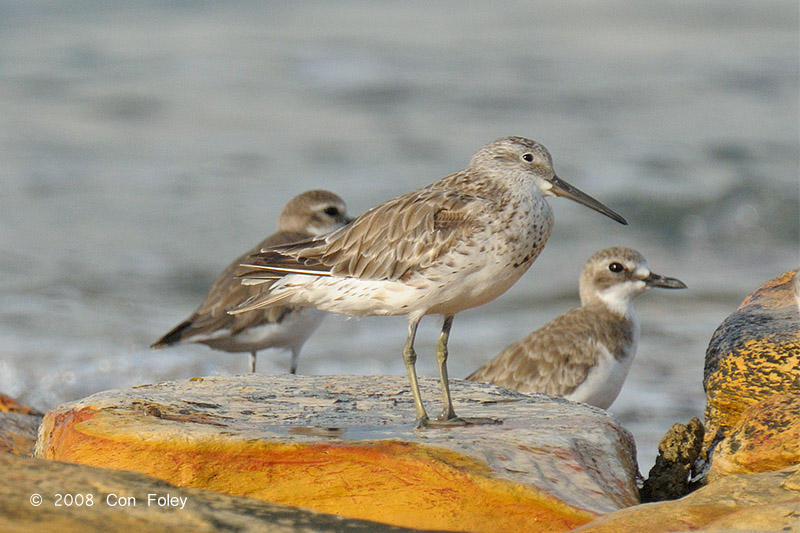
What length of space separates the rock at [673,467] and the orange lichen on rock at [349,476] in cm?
118

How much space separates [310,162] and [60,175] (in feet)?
12.8

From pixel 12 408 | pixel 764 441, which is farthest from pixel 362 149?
pixel 764 441

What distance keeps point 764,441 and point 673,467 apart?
761mm

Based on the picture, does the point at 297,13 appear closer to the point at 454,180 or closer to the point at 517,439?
the point at 454,180

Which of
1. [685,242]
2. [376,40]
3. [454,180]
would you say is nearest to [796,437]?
[454,180]

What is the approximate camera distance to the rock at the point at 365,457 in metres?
4.66

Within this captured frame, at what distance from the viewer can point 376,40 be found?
75.4 feet

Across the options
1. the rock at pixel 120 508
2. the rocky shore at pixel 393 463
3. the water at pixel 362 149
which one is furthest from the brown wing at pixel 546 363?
the rock at pixel 120 508

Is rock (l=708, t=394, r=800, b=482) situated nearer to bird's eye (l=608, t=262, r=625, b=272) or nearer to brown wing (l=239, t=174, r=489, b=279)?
brown wing (l=239, t=174, r=489, b=279)

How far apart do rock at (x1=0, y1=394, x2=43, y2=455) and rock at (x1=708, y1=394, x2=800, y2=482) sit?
380 cm

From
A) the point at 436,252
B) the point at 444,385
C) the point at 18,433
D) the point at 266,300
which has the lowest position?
the point at 18,433

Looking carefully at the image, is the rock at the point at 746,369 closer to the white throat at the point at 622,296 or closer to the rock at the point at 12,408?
the white throat at the point at 622,296

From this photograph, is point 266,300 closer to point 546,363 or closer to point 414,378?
point 414,378

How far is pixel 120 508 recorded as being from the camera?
3936 millimetres
